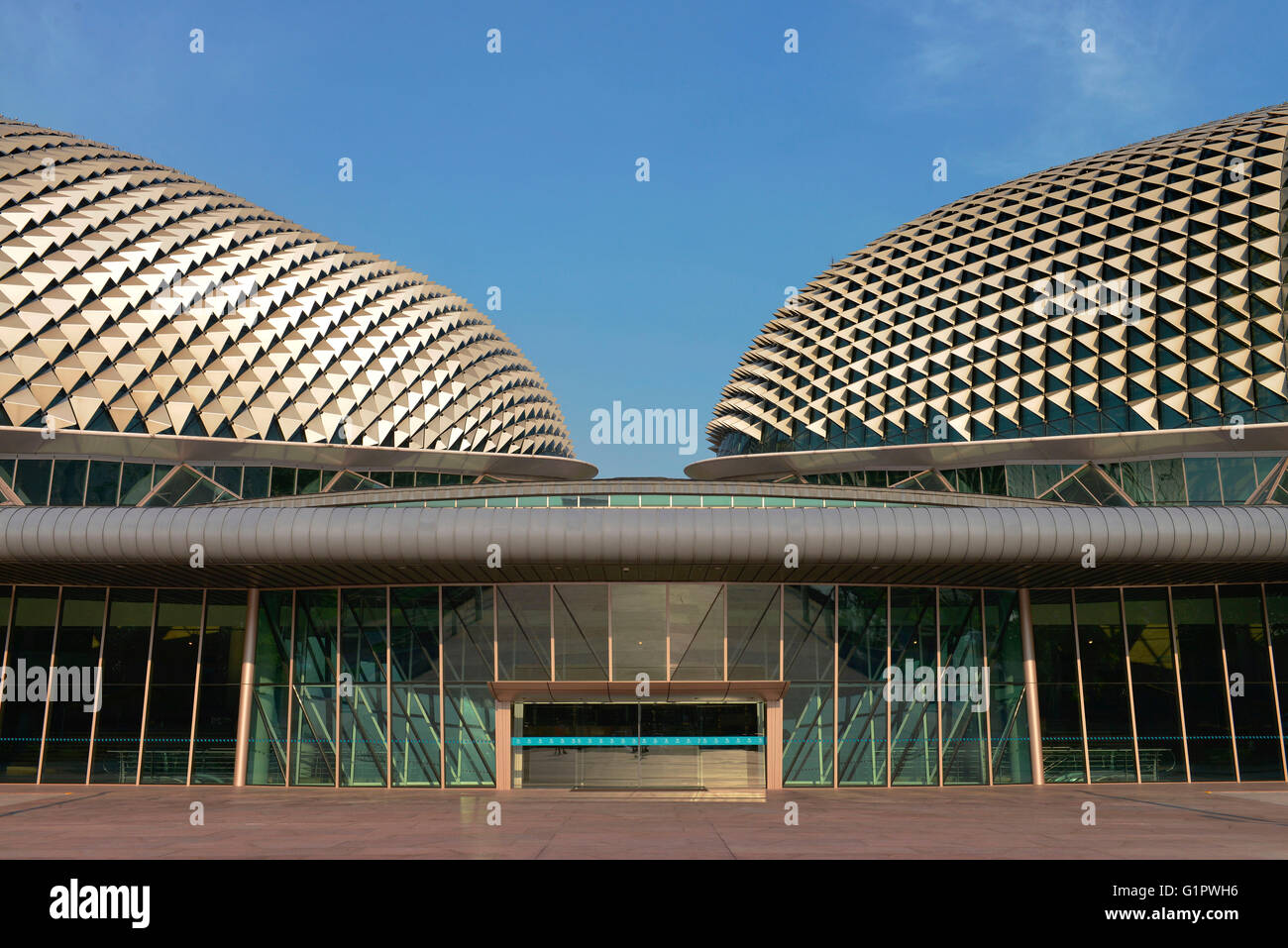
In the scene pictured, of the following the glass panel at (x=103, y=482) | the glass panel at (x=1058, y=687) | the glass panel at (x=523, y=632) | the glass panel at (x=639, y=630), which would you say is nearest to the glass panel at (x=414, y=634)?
the glass panel at (x=523, y=632)

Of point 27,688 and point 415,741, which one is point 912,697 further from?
point 27,688

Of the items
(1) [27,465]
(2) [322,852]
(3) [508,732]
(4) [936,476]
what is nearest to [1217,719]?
(4) [936,476]

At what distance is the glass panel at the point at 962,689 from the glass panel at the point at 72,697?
72.0 feet

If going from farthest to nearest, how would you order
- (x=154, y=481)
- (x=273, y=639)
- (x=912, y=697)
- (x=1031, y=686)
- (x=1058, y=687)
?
(x=154, y=481) → (x=1058, y=687) → (x=1031, y=686) → (x=273, y=639) → (x=912, y=697)

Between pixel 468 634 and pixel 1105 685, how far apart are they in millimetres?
16773

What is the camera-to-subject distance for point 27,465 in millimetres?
32406

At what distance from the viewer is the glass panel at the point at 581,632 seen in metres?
25.4

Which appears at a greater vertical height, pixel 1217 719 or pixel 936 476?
pixel 936 476

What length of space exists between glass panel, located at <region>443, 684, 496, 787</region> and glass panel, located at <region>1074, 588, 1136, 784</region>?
613 inches

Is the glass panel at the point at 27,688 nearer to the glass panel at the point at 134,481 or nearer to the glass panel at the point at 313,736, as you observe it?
the glass panel at the point at 134,481

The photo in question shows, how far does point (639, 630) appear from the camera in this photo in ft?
83.8

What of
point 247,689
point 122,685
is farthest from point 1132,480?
point 122,685

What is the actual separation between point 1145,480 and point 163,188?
40264mm
